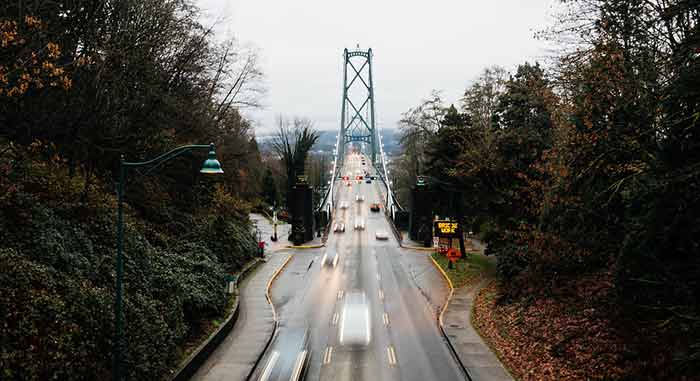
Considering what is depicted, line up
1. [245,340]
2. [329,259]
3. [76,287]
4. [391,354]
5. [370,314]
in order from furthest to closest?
[329,259]
[370,314]
[245,340]
[391,354]
[76,287]

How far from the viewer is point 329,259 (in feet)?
131

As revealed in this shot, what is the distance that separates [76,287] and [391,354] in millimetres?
10428

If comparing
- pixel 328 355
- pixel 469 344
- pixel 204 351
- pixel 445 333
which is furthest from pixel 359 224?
pixel 204 351

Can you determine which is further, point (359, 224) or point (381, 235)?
point (359, 224)

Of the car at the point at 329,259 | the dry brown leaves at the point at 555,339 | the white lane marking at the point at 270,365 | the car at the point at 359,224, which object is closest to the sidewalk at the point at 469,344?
the dry brown leaves at the point at 555,339

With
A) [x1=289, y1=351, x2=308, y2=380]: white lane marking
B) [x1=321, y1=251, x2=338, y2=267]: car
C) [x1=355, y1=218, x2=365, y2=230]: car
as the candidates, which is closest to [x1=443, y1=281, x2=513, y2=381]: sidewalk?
[x1=289, y1=351, x2=308, y2=380]: white lane marking

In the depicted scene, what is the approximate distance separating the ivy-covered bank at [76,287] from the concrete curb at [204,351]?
395mm

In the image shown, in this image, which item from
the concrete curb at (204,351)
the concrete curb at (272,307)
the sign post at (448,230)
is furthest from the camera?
the sign post at (448,230)

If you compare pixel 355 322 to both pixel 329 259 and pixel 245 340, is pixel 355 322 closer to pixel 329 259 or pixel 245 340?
pixel 245 340

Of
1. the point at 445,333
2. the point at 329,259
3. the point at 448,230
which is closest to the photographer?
the point at 445,333

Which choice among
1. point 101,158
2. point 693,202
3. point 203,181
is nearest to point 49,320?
point 101,158

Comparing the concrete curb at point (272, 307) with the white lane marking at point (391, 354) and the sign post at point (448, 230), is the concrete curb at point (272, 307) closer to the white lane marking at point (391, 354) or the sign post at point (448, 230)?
the white lane marking at point (391, 354)

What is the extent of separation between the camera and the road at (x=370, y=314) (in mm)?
16562

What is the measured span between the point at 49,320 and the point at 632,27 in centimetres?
1702
